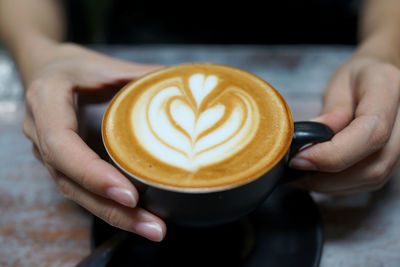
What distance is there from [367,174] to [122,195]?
434mm

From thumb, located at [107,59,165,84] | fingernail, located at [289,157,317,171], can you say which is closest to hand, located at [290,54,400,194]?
fingernail, located at [289,157,317,171]

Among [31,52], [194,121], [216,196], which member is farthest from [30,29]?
[216,196]

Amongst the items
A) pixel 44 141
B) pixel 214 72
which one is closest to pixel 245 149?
pixel 214 72

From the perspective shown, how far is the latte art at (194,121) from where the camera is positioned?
526 mm

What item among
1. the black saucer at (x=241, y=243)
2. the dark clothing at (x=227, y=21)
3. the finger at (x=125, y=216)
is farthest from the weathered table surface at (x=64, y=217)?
the dark clothing at (x=227, y=21)

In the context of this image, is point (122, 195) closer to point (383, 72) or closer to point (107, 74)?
point (107, 74)

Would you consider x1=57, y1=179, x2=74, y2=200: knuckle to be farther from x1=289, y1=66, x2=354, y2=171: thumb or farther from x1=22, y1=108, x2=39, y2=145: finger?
x1=289, y1=66, x2=354, y2=171: thumb

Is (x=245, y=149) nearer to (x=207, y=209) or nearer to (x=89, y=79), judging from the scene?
(x=207, y=209)

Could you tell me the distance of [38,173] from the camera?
2.74 feet

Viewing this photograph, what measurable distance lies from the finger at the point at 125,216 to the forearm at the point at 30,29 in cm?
41

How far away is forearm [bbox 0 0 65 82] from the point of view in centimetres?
85

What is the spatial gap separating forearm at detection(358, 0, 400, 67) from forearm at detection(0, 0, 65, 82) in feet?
2.55

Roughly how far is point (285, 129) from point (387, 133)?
0.63ft

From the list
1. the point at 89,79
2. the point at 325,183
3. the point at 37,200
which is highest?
the point at 89,79
